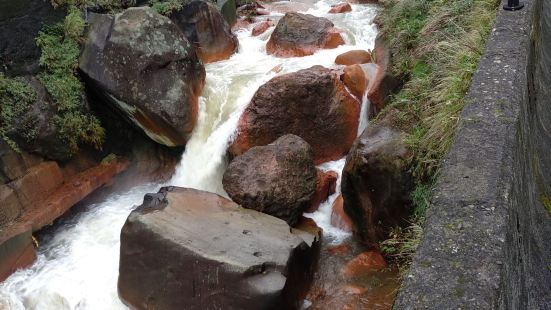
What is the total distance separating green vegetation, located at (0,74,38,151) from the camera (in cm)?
649

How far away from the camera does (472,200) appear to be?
8.16 ft

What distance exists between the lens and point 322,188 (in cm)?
673

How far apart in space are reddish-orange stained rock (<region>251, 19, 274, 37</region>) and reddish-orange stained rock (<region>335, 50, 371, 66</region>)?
2904mm

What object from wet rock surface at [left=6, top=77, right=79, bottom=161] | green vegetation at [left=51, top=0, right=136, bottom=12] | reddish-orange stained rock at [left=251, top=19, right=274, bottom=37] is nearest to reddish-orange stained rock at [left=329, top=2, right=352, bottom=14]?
reddish-orange stained rock at [left=251, top=19, right=274, bottom=37]

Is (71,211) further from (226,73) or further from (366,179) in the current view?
(366,179)

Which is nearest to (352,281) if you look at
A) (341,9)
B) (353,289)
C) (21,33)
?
(353,289)

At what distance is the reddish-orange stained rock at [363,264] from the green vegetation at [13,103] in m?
4.62

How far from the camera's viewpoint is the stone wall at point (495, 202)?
2.07 metres

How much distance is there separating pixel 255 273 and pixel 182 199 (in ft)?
5.29

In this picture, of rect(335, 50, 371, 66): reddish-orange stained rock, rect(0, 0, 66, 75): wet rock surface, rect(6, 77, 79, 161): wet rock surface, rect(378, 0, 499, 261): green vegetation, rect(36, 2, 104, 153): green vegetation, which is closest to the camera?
rect(378, 0, 499, 261): green vegetation

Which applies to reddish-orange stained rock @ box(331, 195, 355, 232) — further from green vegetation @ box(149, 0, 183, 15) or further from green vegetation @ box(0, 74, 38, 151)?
green vegetation @ box(149, 0, 183, 15)

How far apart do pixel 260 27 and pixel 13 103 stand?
5.81 m

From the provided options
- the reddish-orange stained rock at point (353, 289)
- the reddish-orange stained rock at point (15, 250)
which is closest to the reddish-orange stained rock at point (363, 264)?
the reddish-orange stained rock at point (353, 289)

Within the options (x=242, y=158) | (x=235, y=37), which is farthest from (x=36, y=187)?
(x=235, y=37)
